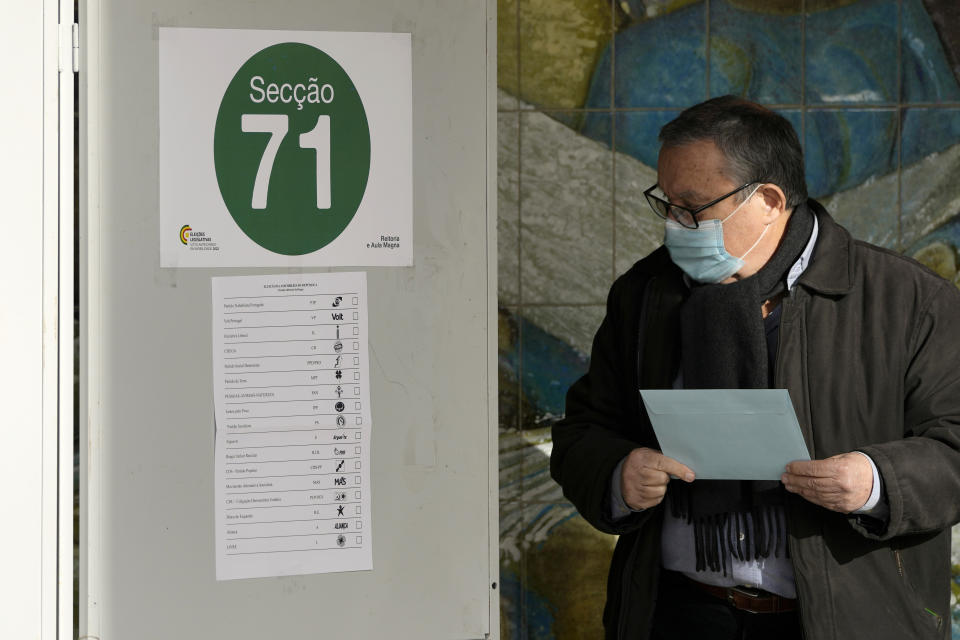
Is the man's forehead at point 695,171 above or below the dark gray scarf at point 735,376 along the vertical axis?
above

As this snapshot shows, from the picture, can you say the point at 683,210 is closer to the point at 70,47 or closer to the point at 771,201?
the point at 771,201

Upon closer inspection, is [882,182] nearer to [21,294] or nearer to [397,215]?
[397,215]

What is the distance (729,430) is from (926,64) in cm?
239

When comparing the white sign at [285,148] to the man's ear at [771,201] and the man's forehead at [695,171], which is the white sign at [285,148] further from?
the man's ear at [771,201]

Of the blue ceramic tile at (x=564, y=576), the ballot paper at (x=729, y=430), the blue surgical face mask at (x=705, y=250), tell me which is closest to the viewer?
the ballot paper at (x=729, y=430)

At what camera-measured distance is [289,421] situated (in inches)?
74.1

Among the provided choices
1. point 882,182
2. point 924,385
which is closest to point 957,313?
point 924,385

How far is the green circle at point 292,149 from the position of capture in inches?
74.0

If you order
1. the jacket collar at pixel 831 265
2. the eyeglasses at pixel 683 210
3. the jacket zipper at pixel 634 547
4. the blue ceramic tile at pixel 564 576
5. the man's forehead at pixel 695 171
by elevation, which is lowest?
the blue ceramic tile at pixel 564 576

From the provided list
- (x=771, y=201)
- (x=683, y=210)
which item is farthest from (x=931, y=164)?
(x=683, y=210)

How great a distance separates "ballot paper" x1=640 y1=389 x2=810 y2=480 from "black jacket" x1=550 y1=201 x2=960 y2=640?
139 mm

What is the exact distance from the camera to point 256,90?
189cm

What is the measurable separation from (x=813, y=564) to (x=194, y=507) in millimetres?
1222

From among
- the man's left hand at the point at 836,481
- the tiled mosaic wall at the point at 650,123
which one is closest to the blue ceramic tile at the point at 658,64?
the tiled mosaic wall at the point at 650,123
